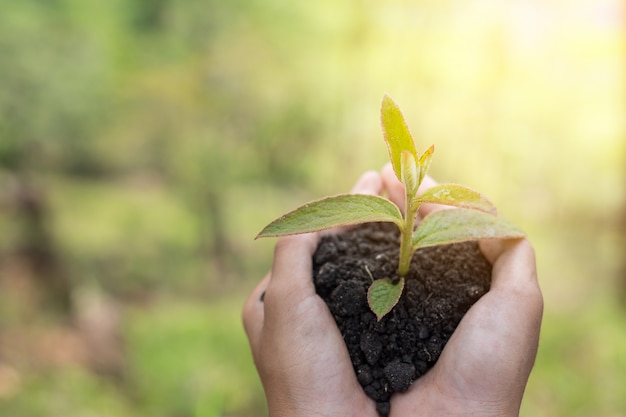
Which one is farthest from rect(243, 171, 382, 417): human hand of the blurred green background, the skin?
the blurred green background

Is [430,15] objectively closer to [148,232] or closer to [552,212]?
[552,212]

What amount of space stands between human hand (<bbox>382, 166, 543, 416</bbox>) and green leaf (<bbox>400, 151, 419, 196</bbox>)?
0.40ft

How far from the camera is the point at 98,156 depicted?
1654 millimetres

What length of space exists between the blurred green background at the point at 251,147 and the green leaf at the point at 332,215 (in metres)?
1.07

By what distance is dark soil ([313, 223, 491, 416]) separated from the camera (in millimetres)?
562

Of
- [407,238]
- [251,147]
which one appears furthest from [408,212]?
[251,147]

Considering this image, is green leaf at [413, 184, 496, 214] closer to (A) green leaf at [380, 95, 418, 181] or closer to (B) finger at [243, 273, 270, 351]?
(A) green leaf at [380, 95, 418, 181]

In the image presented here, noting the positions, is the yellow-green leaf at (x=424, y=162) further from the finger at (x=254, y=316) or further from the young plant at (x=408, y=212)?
the finger at (x=254, y=316)

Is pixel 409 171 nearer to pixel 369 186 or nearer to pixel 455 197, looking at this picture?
pixel 455 197

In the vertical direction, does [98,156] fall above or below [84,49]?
below

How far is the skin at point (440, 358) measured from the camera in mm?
517

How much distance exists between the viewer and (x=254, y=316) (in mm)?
671

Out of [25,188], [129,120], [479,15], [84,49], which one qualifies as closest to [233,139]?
[129,120]

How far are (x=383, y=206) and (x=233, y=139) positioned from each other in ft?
3.90
